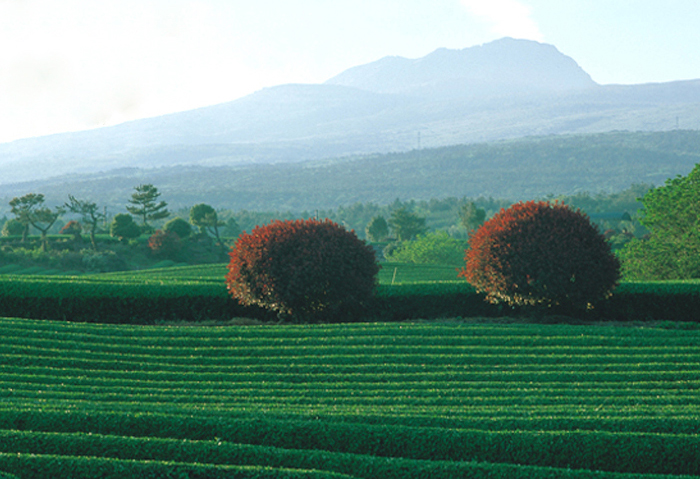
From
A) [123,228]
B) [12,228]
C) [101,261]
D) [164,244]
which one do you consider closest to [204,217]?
[123,228]

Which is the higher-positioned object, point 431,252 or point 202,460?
point 202,460

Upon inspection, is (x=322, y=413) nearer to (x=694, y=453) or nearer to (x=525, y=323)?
(x=694, y=453)

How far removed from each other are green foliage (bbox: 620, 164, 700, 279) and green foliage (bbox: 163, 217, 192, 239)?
2268 cm

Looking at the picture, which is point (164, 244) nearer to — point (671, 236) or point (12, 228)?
point (12, 228)

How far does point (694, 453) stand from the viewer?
6.17 m

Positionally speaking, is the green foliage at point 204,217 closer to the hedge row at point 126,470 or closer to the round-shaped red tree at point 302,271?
the round-shaped red tree at point 302,271

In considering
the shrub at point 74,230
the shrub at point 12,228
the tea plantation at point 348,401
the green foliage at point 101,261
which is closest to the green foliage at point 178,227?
the green foliage at point 101,261

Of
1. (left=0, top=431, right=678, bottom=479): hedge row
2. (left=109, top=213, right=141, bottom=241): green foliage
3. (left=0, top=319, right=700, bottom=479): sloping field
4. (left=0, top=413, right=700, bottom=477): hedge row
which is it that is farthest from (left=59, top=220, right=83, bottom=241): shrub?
(left=0, top=431, right=678, bottom=479): hedge row

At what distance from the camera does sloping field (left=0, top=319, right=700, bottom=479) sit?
18.2ft

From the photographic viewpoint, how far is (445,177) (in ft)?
416

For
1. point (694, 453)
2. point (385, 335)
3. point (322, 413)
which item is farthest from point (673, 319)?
point (322, 413)

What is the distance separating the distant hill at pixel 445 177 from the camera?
116m

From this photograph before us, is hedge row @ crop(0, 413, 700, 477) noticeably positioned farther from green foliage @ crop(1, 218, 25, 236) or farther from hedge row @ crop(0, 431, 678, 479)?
green foliage @ crop(1, 218, 25, 236)

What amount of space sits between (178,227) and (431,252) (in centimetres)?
1596
